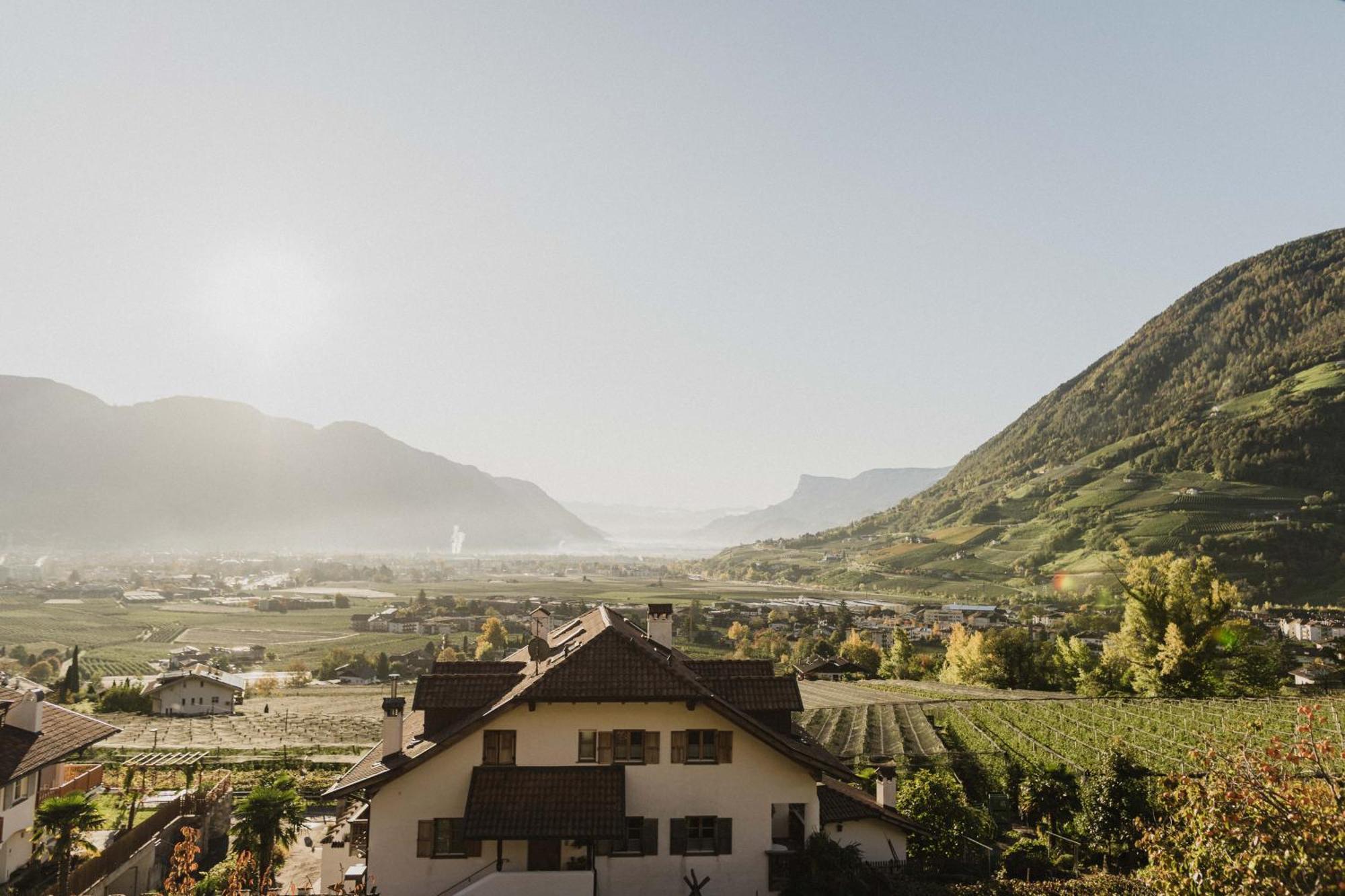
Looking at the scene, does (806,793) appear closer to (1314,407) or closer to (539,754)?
(539,754)

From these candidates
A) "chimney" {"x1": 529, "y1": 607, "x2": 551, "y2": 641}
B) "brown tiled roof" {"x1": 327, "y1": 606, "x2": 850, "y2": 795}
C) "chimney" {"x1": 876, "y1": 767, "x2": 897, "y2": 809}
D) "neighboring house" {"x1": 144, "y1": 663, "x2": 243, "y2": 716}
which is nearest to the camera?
"brown tiled roof" {"x1": 327, "y1": 606, "x2": 850, "y2": 795}

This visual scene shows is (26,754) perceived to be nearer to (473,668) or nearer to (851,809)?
(473,668)

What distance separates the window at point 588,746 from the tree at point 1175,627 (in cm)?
4621

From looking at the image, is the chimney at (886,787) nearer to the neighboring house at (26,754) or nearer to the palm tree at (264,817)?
the palm tree at (264,817)

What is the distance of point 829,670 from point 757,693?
75.6 m

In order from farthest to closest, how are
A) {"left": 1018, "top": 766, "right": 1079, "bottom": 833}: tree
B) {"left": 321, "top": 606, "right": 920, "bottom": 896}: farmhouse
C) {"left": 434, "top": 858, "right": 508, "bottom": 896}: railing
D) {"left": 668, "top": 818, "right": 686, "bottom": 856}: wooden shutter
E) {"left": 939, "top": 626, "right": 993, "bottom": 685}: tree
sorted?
{"left": 939, "top": 626, "right": 993, "bottom": 685}: tree, {"left": 1018, "top": 766, "right": 1079, "bottom": 833}: tree, {"left": 668, "top": 818, "right": 686, "bottom": 856}: wooden shutter, {"left": 321, "top": 606, "right": 920, "bottom": 896}: farmhouse, {"left": 434, "top": 858, "right": 508, "bottom": 896}: railing

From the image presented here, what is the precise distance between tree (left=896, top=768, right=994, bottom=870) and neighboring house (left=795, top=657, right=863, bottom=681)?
64.2 m

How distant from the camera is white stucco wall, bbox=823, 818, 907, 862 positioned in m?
22.4

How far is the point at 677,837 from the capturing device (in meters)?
19.1

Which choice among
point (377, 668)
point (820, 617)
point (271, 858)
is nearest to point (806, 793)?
point (271, 858)

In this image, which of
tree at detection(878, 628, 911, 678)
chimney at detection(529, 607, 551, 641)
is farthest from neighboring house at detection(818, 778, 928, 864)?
tree at detection(878, 628, 911, 678)

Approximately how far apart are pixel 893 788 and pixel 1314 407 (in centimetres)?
22773

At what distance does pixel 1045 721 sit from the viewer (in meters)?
42.6

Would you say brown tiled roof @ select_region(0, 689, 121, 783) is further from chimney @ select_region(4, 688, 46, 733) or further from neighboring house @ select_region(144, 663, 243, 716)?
neighboring house @ select_region(144, 663, 243, 716)
